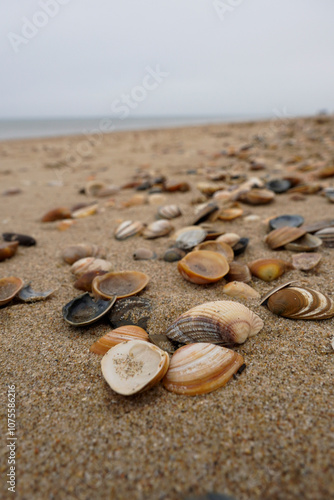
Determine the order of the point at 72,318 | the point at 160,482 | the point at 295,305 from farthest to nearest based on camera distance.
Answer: the point at 72,318 < the point at 295,305 < the point at 160,482

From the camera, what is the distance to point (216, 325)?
4.72 ft

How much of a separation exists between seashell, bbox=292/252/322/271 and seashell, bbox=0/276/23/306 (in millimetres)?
1917

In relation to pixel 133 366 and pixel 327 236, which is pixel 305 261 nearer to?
pixel 327 236

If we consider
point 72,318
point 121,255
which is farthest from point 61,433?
point 121,255

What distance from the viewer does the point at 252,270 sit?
6.61ft

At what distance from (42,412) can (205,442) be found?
0.66 m

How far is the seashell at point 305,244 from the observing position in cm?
225

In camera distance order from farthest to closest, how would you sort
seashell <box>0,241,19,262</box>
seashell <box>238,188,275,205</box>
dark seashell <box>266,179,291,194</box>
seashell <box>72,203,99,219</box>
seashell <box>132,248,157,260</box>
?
dark seashell <box>266,179,291,194</box>
seashell <box>72,203,99,219</box>
seashell <box>238,188,275,205</box>
seashell <box>0,241,19,262</box>
seashell <box>132,248,157,260</box>

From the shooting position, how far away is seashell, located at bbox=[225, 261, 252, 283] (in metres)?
1.95

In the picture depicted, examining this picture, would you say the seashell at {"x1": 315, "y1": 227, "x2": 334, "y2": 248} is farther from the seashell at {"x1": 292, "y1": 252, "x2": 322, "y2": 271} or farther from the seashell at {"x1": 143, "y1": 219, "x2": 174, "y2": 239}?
the seashell at {"x1": 143, "y1": 219, "x2": 174, "y2": 239}

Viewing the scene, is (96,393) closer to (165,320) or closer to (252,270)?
(165,320)

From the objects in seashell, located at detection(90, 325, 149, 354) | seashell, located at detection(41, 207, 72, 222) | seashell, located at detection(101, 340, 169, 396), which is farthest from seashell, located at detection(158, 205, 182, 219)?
seashell, located at detection(101, 340, 169, 396)

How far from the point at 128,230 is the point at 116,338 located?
5.36 ft

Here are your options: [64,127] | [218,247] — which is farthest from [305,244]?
[64,127]
